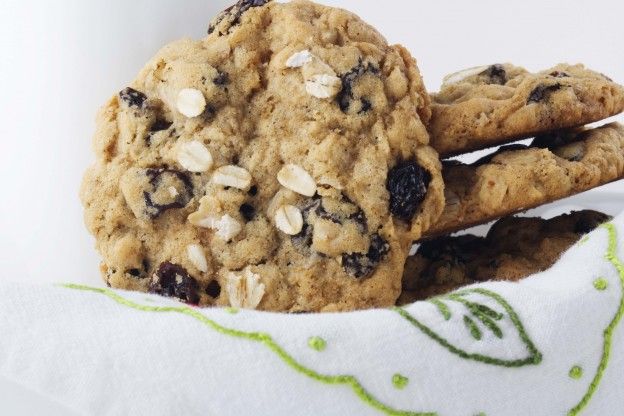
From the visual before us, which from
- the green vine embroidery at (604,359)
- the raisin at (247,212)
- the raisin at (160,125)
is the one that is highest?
the raisin at (160,125)

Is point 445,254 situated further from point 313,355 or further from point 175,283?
point 313,355

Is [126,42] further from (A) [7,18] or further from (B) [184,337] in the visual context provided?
(B) [184,337]

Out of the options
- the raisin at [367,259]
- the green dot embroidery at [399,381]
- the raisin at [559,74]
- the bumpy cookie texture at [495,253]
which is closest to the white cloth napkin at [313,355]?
the green dot embroidery at [399,381]

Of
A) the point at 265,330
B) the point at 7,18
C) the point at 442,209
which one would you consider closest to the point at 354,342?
the point at 265,330

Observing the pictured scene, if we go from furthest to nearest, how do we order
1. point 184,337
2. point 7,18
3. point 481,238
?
point 481,238 → point 7,18 → point 184,337

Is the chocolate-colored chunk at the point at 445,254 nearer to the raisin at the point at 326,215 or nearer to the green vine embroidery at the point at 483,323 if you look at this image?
the raisin at the point at 326,215

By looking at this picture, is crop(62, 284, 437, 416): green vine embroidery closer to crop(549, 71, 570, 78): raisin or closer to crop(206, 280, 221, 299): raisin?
crop(206, 280, 221, 299): raisin

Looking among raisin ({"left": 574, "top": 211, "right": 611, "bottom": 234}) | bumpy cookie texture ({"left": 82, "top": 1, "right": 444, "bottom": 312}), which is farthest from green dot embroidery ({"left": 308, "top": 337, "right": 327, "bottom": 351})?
raisin ({"left": 574, "top": 211, "right": 611, "bottom": 234})
